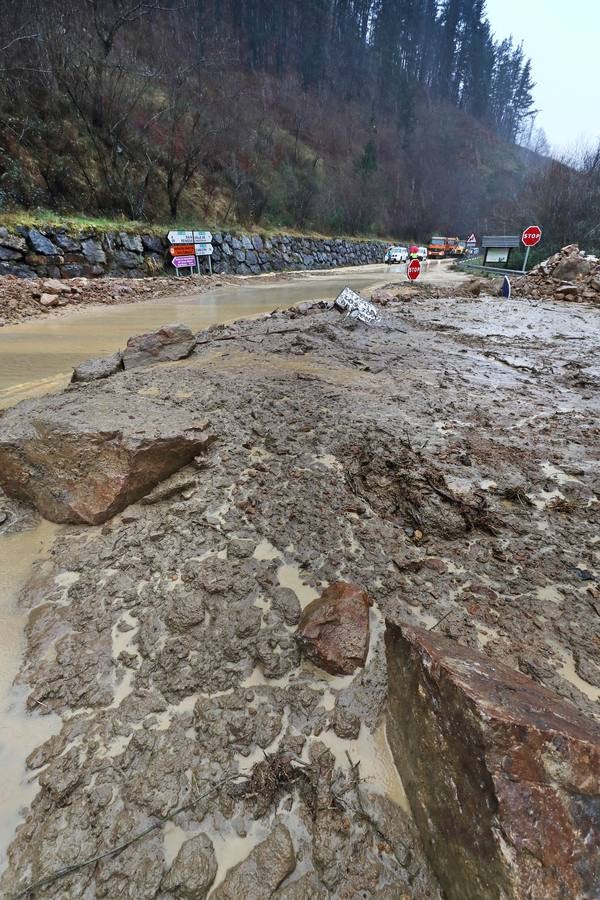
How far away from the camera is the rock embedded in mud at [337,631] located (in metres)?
1.73

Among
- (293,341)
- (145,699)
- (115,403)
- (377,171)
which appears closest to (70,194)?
(293,341)

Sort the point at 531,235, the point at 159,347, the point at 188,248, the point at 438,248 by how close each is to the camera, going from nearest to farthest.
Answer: the point at 159,347 → the point at 531,235 → the point at 188,248 → the point at 438,248

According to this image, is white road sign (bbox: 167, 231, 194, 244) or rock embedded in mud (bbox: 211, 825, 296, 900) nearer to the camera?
rock embedded in mud (bbox: 211, 825, 296, 900)

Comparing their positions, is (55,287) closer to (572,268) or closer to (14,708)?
(14,708)

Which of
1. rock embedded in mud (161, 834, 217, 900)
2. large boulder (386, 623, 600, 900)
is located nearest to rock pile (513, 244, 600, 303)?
large boulder (386, 623, 600, 900)

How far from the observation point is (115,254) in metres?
15.9

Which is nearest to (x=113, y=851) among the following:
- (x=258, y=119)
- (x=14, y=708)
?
(x=14, y=708)

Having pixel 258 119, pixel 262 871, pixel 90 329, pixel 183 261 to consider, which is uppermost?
pixel 258 119

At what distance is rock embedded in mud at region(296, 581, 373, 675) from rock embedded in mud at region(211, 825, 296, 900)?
568 mm

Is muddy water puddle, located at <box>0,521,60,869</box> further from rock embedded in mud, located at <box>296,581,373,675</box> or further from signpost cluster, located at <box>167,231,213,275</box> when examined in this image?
signpost cluster, located at <box>167,231,213,275</box>

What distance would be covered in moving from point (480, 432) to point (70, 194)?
1963cm

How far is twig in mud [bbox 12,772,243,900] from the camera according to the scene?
1.15m

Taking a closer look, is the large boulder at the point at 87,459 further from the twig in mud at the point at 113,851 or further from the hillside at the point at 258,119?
the hillside at the point at 258,119

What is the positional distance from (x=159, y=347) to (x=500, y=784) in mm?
5431
